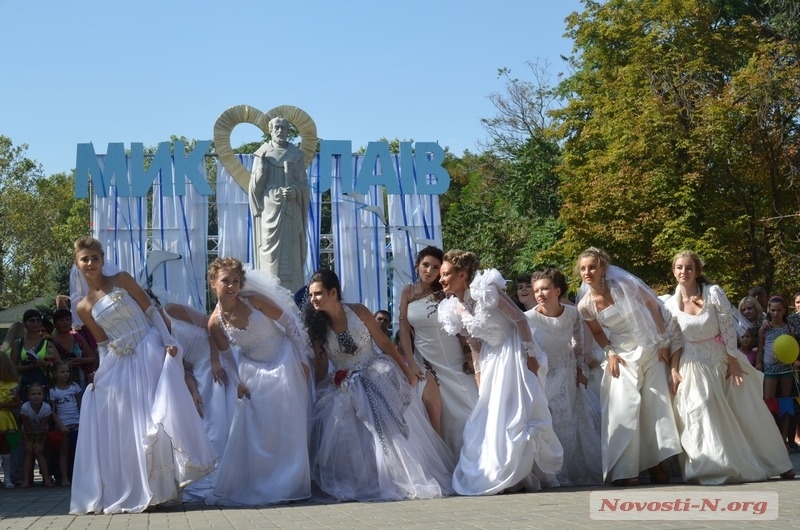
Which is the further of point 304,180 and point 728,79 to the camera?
point 728,79

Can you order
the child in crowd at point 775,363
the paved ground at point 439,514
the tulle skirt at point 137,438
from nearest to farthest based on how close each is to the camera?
the paved ground at point 439,514 → the tulle skirt at point 137,438 → the child in crowd at point 775,363

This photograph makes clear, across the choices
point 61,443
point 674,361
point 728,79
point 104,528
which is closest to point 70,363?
point 61,443

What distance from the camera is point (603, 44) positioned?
113ft

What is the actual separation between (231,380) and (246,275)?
0.88 metres

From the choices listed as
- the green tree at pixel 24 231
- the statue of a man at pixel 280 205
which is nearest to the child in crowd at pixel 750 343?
the statue of a man at pixel 280 205

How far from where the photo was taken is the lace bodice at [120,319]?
359 inches

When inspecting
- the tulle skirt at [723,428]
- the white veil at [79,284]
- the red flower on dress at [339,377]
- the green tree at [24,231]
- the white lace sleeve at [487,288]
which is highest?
the green tree at [24,231]

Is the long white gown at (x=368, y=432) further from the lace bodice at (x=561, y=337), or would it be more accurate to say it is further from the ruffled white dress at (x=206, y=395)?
the lace bodice at (x=561, y=337)

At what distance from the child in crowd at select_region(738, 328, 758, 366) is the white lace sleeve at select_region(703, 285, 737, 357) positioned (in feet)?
15.7

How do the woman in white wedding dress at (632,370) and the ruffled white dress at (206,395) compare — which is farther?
the woman in white wedding dress at (632,370)

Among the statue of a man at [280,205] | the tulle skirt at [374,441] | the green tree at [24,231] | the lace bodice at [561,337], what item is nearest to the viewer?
the tulle skirt at [374,441]

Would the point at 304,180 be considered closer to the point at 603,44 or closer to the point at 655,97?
the point at 655,97

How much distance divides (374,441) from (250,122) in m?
16.2

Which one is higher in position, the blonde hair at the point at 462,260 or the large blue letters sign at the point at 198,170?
the large blue letters sign at the point at 198,170
